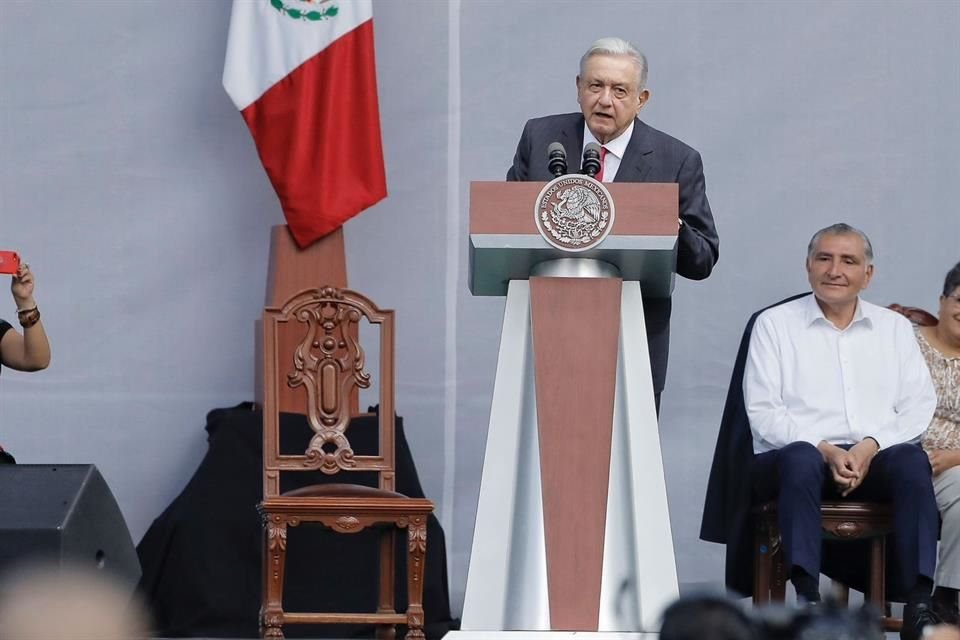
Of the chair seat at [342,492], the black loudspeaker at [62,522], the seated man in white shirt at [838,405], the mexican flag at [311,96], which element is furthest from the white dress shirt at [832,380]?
→ the black loudspeaker at [62,522]

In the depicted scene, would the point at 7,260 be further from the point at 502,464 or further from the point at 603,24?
the point at 603,24

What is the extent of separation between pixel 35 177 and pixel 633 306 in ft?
8.97

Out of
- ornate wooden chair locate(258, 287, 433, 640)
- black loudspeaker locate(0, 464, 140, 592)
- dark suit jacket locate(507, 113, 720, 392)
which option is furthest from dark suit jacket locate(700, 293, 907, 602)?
black loudspeaker locate(0, 464, 140, 592)

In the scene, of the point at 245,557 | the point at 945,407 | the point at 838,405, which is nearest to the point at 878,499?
the point at 838,405

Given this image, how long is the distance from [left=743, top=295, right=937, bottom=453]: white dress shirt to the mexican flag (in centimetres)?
143

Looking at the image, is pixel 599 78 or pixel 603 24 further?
pixel 603 24

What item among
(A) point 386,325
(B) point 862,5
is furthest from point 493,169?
(B) point 862,5

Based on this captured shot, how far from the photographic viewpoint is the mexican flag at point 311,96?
459 centimetres

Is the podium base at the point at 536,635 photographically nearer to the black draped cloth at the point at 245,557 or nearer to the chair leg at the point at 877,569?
the chair leg at the point at 877,569

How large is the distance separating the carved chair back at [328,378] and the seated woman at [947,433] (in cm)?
140

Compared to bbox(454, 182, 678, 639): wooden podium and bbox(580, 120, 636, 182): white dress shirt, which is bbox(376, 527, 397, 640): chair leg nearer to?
bbox(580, 120, 636, 182): white dress shirt

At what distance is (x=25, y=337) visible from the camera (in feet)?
11.3

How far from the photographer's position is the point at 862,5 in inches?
188

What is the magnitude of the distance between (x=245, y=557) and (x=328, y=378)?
0.59 m
